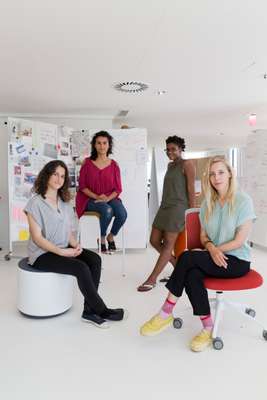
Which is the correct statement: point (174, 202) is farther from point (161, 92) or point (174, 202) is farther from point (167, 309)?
point (161, 92)

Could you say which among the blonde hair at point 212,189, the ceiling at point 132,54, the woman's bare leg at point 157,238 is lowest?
the woman's bare leg at point 157,238

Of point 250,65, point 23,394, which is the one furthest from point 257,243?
point 23,394

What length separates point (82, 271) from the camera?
245cm

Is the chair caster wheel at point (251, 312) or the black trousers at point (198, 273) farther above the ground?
the black trousers at point (198, 273)

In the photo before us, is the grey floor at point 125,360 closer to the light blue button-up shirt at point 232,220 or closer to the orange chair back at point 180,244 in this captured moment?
the light blue button-up shirt at point 232,220

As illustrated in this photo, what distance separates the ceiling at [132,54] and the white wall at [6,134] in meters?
0.35

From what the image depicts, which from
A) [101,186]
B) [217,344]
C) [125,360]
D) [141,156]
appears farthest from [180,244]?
[141,156]

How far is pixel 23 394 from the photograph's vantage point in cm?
170

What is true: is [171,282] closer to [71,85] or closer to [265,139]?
[71,85]

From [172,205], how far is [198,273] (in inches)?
47.6

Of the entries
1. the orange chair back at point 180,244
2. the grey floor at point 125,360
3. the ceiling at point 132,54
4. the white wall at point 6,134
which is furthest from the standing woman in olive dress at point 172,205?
the white wall at point 6,134

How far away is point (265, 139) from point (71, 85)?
2.90m

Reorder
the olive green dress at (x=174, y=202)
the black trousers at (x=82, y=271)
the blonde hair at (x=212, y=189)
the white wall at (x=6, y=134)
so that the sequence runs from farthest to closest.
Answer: the white wall at (x=6, y=134) < the olive green dress at (x=174, y=202) < the black trousers at (x=82, y=271) < the blonde hair at (x=212, y=189)

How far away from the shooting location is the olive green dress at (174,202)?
129 inches
